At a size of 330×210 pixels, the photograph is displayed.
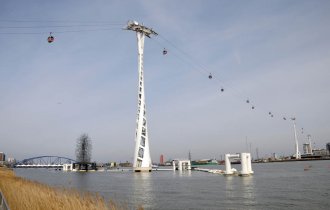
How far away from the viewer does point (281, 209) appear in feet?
87.2

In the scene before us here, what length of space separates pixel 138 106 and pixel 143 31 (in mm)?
26551

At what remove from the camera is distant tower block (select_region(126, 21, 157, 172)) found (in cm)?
10481

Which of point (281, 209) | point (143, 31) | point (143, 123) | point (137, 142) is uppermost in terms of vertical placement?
point (143, 31)

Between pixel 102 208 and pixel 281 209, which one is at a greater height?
pixel 102 208

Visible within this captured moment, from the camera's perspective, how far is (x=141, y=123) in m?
104

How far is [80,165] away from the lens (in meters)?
170

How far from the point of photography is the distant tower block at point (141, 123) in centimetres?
10481

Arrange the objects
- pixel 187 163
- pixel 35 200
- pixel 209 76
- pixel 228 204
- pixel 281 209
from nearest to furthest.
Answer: pixel 35 200, pixel 281 209, pixel 228 204, pixel 209 76, pixel 187 163

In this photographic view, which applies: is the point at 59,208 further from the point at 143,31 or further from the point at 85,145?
the point at 85,145

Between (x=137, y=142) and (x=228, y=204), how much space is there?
255 ft

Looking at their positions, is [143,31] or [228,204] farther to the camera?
[143,31]

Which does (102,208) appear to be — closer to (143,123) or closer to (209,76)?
(209,76)

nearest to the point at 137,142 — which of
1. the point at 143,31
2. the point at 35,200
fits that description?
the point at 143,31

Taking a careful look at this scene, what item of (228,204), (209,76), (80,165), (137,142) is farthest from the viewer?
(80,165)
